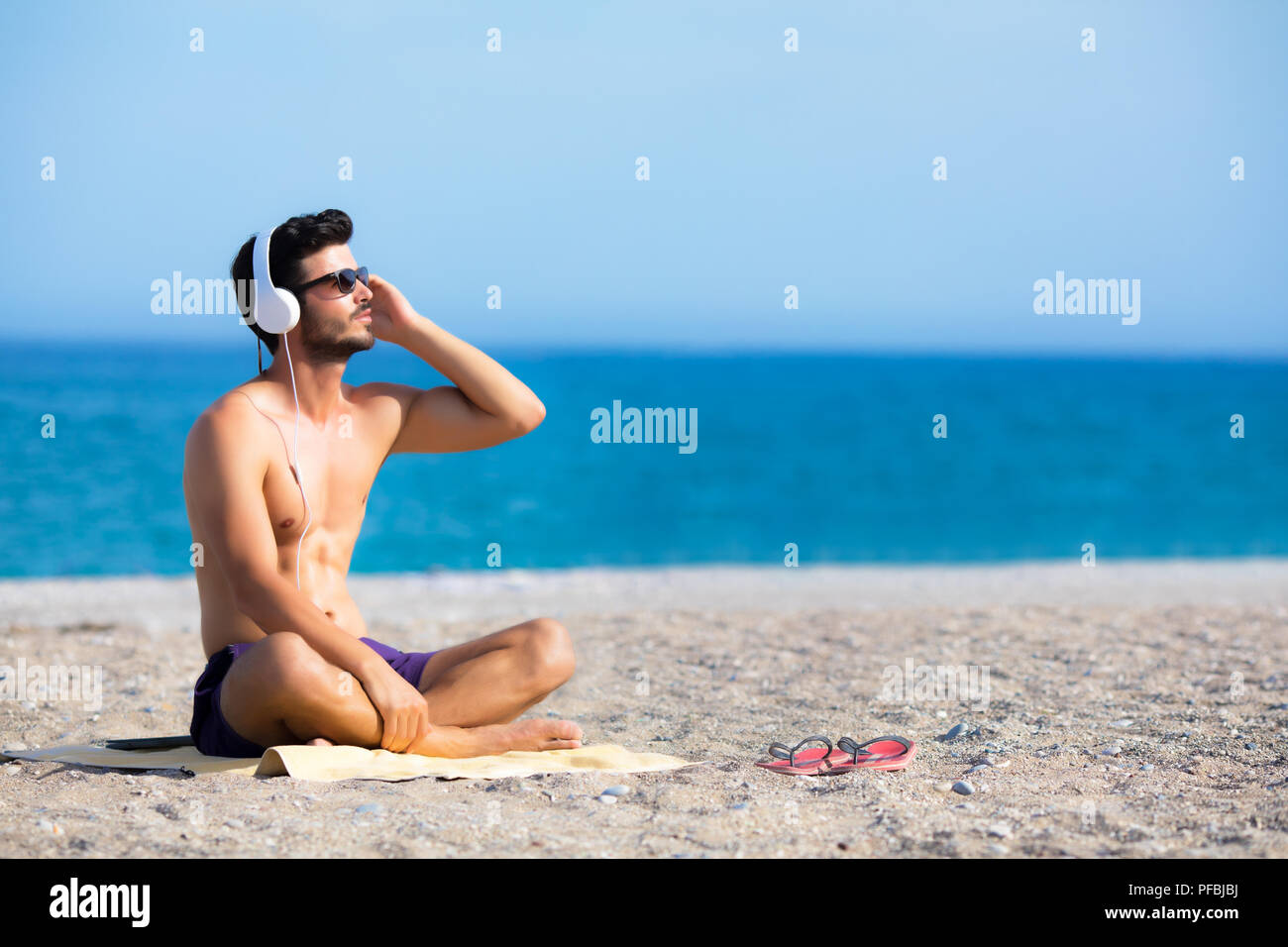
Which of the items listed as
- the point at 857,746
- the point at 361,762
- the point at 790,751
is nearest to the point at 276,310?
the point at 361,762

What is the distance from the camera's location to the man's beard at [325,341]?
4.48 meters

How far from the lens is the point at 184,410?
40438 mm

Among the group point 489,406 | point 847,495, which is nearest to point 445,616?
point 489,406

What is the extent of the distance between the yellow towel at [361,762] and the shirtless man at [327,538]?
3.0 inches

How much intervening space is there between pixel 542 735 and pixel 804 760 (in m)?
1.02

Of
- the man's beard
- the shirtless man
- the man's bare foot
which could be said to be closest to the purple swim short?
the shirtless man

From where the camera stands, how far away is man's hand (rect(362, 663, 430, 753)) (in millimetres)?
4195

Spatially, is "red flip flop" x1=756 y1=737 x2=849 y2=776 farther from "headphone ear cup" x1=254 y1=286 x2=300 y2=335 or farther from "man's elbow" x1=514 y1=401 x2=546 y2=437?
"headphone ear cup" x1=254 y1=286 x2=300 y2=335

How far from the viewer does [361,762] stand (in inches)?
163

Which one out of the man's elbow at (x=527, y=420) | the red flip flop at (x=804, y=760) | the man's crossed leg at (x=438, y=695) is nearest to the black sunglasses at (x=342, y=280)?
the man's elbow at (x=527, y=420)

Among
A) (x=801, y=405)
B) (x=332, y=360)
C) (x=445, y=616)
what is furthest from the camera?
(x=801, y=405)

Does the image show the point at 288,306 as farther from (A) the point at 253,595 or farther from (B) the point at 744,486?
(B) the point at 744,486
